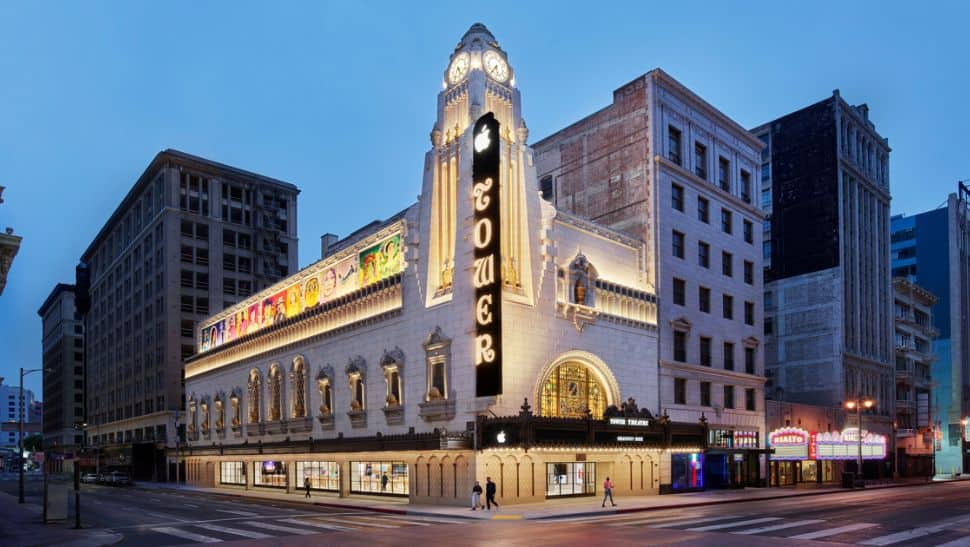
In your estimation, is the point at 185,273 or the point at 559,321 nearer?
the point at 559,321

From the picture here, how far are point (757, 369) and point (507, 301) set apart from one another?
27799 mm

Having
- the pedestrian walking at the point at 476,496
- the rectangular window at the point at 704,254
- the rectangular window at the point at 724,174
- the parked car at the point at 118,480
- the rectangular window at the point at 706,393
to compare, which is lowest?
the parked car at the point at 118,480

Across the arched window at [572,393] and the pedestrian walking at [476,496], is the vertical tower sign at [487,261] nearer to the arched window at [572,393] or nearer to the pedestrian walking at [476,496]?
the arched window at [572,393]

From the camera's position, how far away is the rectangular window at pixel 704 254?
5633 cm

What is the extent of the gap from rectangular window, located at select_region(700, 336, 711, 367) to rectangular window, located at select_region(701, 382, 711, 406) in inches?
54.4

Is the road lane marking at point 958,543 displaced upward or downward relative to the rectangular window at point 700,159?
downward

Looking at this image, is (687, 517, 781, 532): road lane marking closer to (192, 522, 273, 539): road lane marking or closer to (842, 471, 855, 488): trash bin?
(192, 522, 273, 539): road lane marking

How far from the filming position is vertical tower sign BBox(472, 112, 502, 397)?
40.3 metres

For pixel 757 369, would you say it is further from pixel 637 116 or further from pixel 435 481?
pixel 435 481

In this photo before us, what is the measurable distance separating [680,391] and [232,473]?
136 ft

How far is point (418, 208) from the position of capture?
4769cm

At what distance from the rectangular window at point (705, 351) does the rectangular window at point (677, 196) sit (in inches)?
366

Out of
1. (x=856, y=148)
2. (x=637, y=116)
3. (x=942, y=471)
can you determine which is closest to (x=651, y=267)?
(x=637, y=116)

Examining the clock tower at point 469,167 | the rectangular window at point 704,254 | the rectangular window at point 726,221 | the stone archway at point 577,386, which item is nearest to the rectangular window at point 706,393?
the rectangular window at point 704,254
